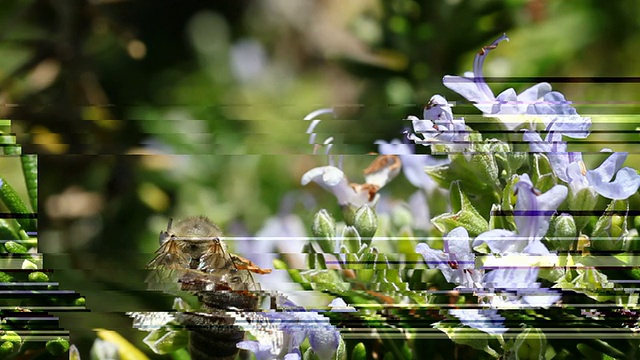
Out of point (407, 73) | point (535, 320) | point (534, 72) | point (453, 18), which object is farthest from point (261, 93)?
point (535, 320)

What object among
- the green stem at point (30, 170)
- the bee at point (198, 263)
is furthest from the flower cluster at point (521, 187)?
the green stem at point (30, 170)

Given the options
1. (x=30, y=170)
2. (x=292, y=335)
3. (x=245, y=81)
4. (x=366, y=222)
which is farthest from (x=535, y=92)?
(x=30, y=170)

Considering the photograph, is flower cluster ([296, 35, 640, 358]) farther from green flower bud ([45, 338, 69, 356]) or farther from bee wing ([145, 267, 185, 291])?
green flower bud ([45, 338, 69, 356])

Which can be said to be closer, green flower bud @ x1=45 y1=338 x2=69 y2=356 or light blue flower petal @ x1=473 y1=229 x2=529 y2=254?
light blue flower petal @ x1=473 y1=229 x2=529 y2=254

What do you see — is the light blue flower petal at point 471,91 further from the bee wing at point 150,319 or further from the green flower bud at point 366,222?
the bee wing at point 150,319

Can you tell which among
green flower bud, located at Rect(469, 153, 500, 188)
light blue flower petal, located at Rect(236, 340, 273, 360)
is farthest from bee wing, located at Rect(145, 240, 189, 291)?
green flower bud, located at Rect(469, 153, 500, 188)
